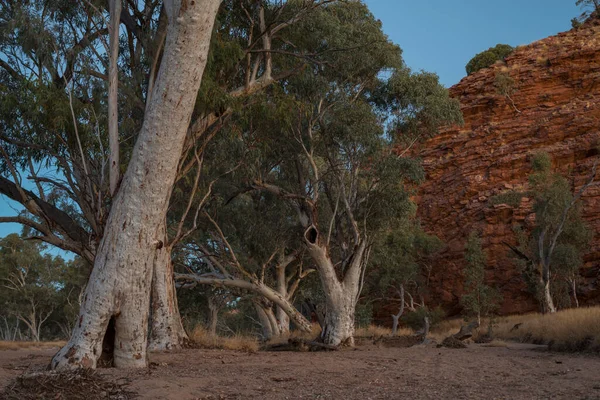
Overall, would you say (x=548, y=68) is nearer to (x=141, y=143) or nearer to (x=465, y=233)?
(x=465, y=233)

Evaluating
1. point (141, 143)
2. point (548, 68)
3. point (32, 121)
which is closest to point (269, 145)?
point (32, 121)

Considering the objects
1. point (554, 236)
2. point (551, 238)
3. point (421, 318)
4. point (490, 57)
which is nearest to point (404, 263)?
point (421, 318)

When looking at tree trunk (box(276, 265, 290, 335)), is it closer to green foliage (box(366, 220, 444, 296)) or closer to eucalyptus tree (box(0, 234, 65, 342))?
green foliage (box(366, 220, 444, 296))

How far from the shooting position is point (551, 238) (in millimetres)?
24391

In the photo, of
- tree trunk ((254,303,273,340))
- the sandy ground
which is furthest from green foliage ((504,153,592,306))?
the sandy ground

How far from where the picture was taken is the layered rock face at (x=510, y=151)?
30797 mm

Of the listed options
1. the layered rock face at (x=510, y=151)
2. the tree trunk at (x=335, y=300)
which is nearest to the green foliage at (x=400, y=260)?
the layered rock face at (x=510, y=151)

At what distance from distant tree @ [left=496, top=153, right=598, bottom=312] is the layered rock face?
104 inches

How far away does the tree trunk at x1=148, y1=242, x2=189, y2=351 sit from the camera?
11.9 m

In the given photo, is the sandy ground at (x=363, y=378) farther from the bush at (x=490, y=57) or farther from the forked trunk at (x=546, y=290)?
the bush at (x=490, y=57)

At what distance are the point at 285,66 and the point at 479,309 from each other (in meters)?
15.0

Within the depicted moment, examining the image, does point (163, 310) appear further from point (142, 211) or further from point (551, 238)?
point (551, 238)

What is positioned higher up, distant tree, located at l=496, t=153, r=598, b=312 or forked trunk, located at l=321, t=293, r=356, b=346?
distant tree, located at l=496, t=153, r=598, b=312

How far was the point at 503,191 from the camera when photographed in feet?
111
